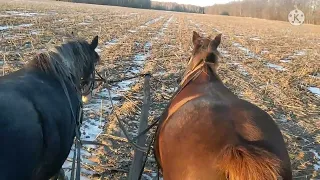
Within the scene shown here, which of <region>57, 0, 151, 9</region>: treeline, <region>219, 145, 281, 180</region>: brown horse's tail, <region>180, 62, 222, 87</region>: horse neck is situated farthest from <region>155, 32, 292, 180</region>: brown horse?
<region>57, 0, 151, 9</region>: treeline

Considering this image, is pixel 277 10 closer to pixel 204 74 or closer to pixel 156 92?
pixel 156 92

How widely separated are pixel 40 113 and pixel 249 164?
162 centimetres

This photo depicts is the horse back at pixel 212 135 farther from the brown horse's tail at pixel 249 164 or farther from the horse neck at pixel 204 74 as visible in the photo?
the horse neck at pixel 204 74

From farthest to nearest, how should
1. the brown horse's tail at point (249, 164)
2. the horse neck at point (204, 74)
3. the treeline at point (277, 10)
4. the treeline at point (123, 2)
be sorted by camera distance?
the treeline at point (123, 2)
the treeline at point (277, 10)
the horse neck at point (204, 74)
the brown horse's tail at point (249, 164)

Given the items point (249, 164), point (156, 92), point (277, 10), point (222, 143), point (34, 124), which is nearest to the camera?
point (249, 164)

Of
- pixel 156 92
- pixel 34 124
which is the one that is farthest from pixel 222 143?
pixel 156 92

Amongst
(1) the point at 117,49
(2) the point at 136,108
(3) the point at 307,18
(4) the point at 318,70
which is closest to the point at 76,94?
(2) the point at 136,108

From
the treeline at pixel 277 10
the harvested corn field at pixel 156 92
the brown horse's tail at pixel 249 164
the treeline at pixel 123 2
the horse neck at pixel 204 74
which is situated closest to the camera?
the brown horse's tail at pixel 249 164

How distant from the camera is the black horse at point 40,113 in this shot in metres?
2.24

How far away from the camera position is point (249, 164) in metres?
2.08

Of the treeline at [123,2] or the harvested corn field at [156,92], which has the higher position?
the treeline at [123,2]

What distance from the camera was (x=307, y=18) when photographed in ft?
Answer: 209

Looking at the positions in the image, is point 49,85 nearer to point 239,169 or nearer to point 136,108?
point 239,169

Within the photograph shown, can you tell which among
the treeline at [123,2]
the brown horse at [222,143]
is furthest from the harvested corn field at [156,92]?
Answer: the treeline at [123,2]
